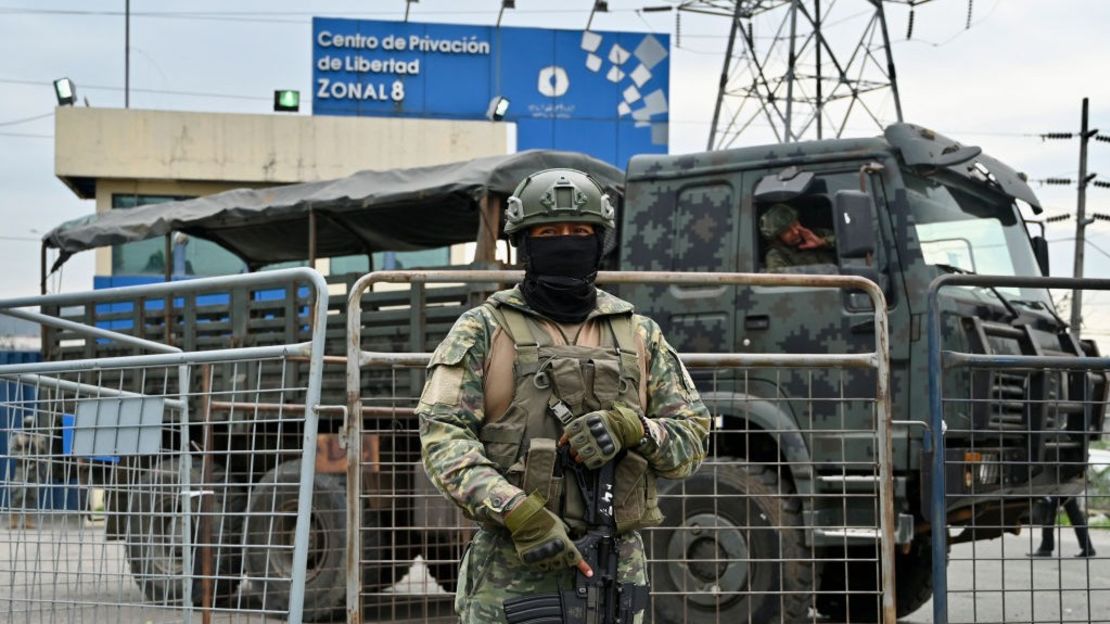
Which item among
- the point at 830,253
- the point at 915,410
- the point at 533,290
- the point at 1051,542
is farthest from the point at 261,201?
the point at 533,290

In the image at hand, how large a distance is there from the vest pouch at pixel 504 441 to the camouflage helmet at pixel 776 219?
426cm

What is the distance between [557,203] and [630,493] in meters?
0.78

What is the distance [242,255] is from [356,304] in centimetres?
743

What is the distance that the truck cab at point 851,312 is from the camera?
6.67 meters

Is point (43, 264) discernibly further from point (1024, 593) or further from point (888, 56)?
point (888, 56)

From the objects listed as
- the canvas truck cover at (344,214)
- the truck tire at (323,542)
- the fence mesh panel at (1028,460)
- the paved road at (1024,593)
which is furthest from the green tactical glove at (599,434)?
the canvas truck cover at (344,214)

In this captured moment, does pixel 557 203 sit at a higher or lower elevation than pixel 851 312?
higher

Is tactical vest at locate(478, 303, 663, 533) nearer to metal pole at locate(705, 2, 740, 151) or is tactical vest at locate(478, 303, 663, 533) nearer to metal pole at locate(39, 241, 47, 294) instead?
metal pole at locate(39, 241, 47, 294)

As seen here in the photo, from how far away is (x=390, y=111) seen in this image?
95.7ft

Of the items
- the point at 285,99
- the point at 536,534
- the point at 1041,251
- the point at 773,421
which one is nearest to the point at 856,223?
the point at 773,421

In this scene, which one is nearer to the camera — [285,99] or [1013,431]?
[1013,431]

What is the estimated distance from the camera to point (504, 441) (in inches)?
132

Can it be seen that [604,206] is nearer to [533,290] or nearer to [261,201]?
[533,290]

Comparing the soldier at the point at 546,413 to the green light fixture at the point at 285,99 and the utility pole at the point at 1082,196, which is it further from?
the utility pole at the point at 1082,196
